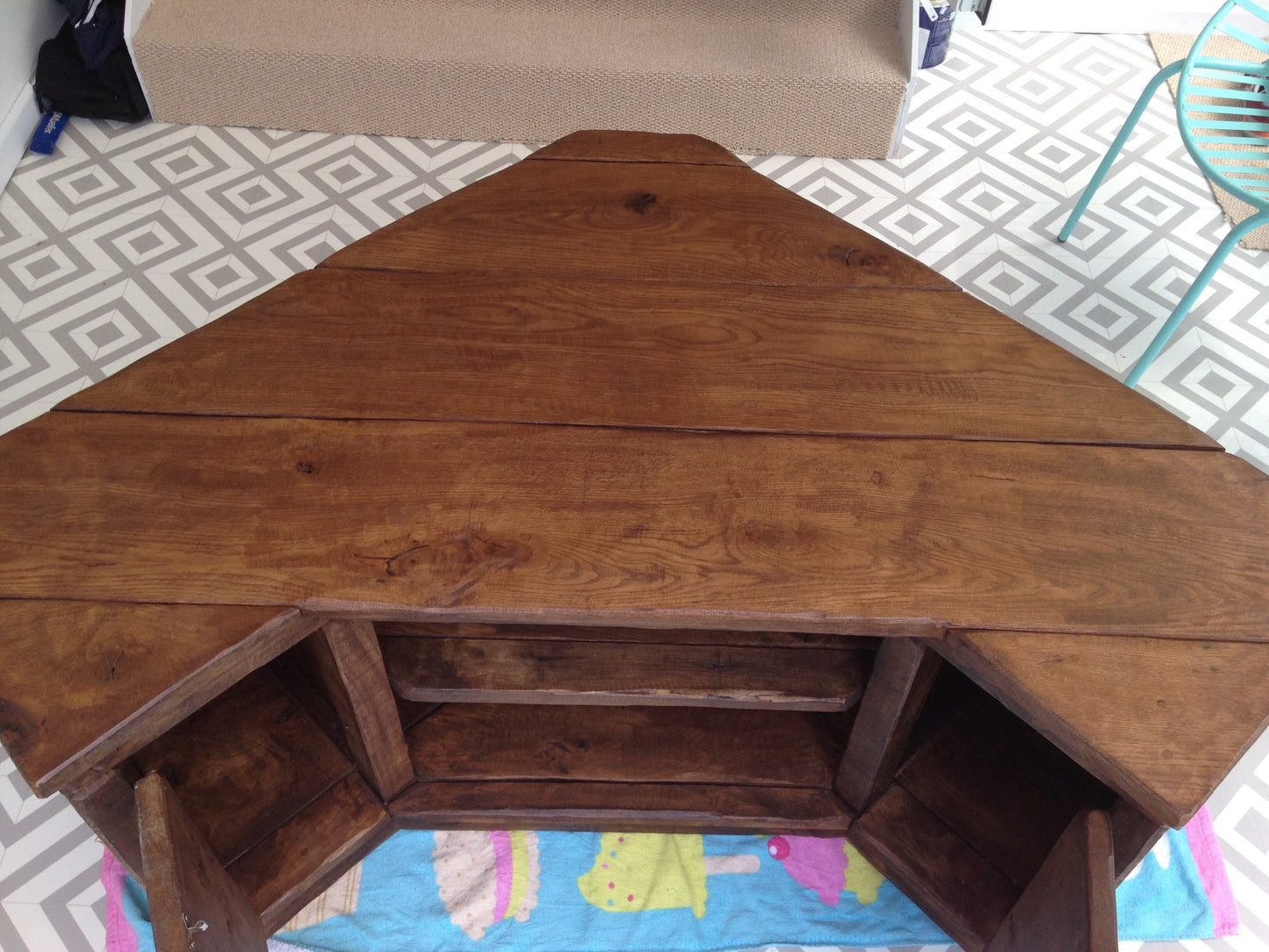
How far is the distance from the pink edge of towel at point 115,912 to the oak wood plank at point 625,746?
0.43 m

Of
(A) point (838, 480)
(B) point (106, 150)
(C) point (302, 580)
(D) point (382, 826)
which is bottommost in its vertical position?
(D) point (382, 826)

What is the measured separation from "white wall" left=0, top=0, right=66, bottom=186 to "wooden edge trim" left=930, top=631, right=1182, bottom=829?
7.63 feet

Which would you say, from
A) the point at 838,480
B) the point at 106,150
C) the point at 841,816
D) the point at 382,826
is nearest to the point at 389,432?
the point at 838,480

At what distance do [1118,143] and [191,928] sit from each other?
2.15 metres

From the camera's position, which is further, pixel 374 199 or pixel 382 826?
pixel 374 199

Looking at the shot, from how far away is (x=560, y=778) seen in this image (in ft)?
4.76

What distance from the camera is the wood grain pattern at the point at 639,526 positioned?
1040 mm

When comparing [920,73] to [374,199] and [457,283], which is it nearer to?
[374,199]

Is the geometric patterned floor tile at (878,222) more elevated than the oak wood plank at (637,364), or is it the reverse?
the oak wood plank at (637,364)

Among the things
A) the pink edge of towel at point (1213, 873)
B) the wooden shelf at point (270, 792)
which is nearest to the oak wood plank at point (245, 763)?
the wooden shelf at point (270, 792)

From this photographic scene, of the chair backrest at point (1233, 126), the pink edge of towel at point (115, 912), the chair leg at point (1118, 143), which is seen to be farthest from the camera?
the chair leg at point (1118, 143)

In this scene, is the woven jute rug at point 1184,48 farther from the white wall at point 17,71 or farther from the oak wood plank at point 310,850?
the white wall at point 17,71

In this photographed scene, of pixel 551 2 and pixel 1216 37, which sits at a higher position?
pixel 1216 37

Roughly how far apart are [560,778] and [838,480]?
0.61 metres
